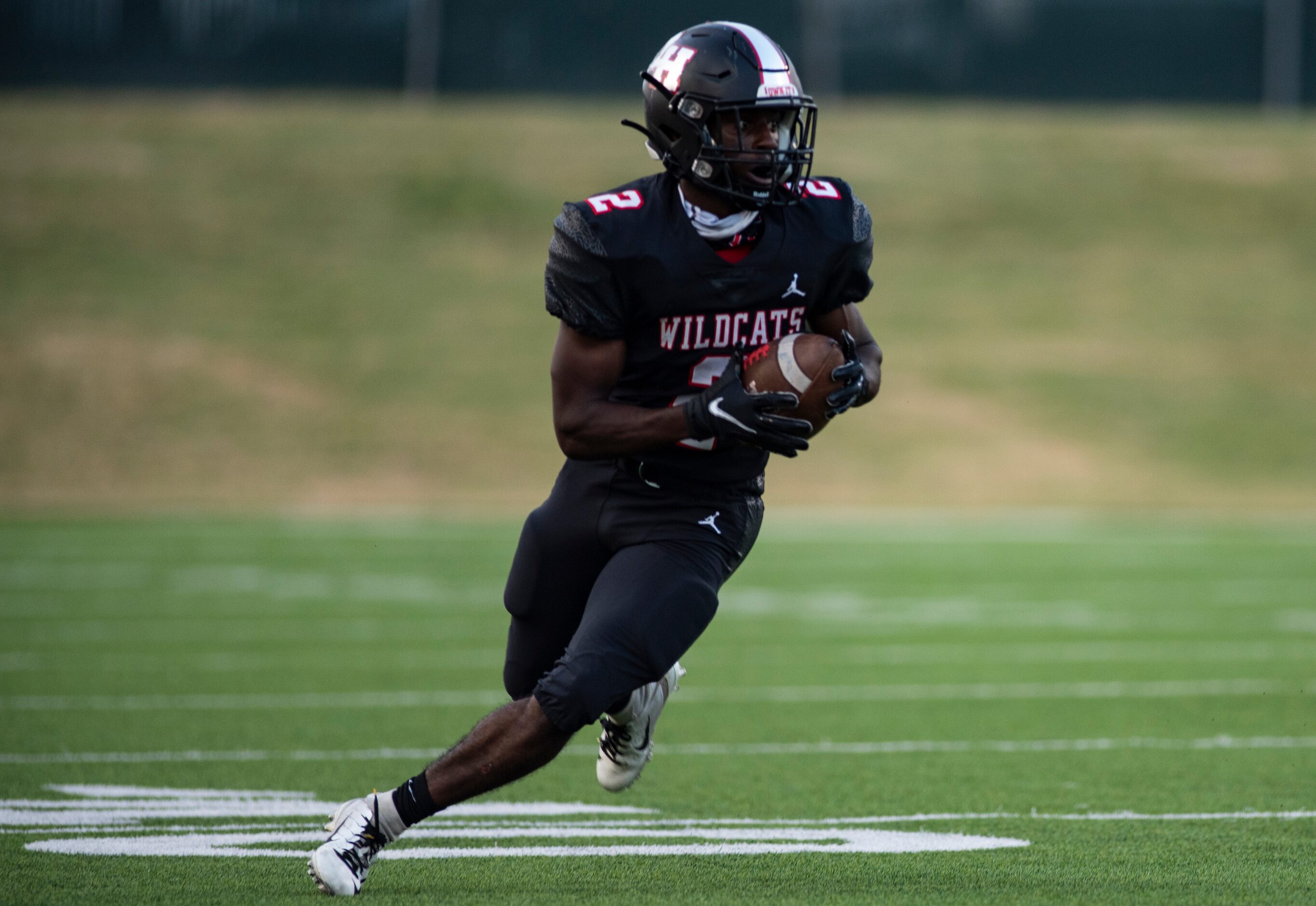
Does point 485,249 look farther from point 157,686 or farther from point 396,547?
point 157,686

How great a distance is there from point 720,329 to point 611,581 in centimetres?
56

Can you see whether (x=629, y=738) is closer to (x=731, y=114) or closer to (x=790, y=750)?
(x=731, y=114)

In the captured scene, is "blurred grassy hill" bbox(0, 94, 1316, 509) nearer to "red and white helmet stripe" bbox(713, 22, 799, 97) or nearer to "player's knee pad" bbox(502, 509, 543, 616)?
"player's knee pad" bbox(502, 509, 543, 616)

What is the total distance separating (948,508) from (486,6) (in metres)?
8.76

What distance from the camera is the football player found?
3.32 meters

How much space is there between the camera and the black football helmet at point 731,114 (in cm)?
357

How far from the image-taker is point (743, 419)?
132 inches

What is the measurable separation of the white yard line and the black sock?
1.98 metres

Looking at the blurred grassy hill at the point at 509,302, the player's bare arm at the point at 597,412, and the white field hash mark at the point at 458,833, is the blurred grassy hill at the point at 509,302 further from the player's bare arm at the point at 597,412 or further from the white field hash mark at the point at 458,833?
the player's bare arm at the point at 597,412

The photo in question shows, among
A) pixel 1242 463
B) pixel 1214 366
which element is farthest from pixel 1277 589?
pixel 1214 366

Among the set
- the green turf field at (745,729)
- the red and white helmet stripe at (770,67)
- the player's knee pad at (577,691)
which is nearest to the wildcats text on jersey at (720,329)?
the red and white helmet stripe at (770,67)

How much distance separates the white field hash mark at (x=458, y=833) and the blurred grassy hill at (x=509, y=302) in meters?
12.5

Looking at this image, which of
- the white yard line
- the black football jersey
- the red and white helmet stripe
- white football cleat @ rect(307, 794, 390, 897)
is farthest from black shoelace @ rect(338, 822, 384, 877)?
the white yard line

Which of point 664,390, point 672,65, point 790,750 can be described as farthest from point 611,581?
point 790,750
